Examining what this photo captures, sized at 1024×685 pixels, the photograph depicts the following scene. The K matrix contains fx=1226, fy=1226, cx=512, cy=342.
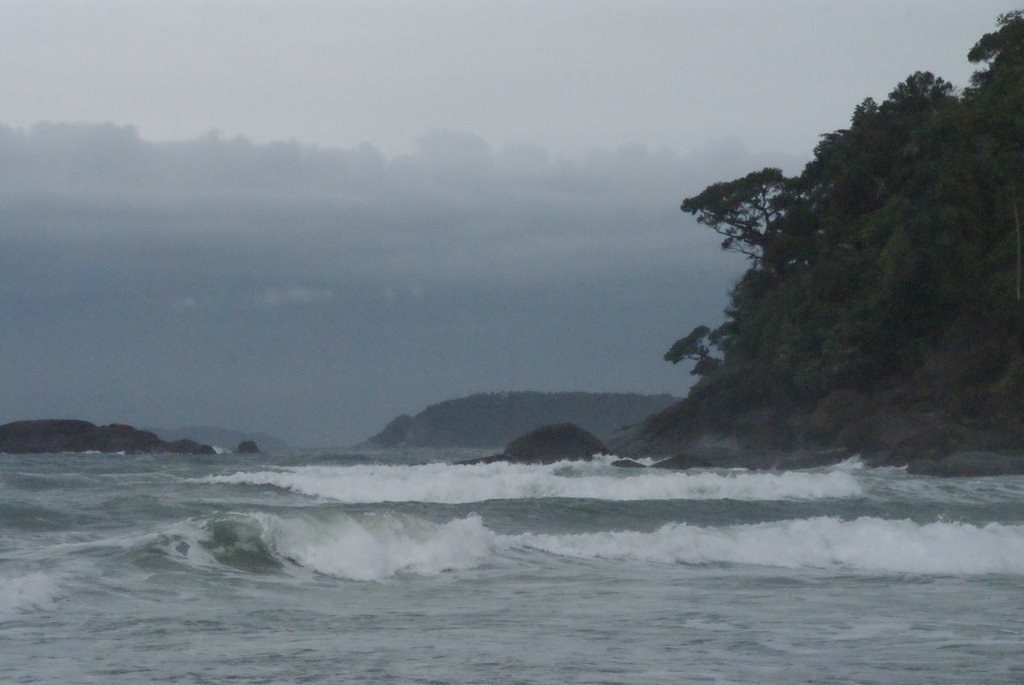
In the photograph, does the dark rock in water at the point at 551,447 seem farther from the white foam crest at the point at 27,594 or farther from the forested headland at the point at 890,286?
the white foam crest at the point at 27,594

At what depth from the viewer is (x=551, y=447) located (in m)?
47.5

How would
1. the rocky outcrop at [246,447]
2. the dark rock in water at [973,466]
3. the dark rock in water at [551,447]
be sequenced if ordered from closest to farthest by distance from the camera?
the dark rock in water at [973,466], the dark rock in water at [551,447], the rocky outcrop at [246,447]

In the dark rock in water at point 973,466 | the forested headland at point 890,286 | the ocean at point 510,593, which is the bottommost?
the ocean at point 510,593

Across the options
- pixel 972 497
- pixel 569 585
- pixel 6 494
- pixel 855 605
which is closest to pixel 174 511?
pixel 6 494

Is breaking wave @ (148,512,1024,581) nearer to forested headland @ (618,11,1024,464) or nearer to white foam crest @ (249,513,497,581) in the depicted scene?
white foam crest @ (249,513,497,581)

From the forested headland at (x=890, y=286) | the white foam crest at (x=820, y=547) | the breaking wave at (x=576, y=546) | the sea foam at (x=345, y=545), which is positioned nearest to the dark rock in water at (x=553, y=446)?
the forested headland at (x=890, y=286)

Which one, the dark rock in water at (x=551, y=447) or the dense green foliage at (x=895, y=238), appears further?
the dark rock in water at (x=551, y=447)

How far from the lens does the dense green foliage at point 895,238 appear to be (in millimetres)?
43344

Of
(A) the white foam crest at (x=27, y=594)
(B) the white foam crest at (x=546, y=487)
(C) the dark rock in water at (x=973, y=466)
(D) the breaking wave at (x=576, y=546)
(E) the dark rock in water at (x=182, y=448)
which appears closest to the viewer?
(A) the white foam crest at (x=27, y=594)

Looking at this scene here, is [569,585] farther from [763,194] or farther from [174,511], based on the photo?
[763,194]

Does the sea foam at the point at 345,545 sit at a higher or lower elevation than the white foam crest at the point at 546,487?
lower

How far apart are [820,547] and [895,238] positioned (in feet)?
99.7

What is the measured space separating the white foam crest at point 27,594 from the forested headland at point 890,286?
32.9 metres

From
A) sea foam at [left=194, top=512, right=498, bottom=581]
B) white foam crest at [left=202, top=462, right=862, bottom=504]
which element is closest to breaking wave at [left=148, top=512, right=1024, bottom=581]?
sea foam at [left=194, top=512, right=498, bottom=581]
